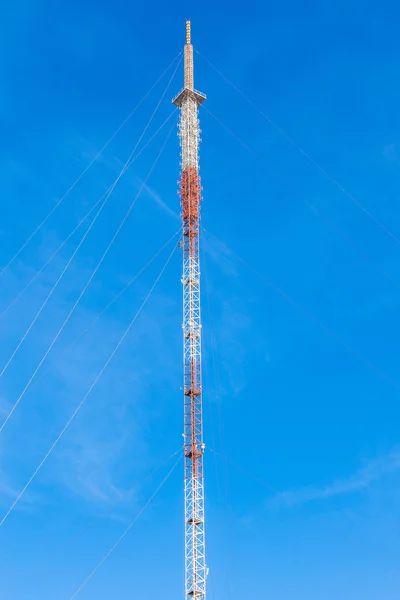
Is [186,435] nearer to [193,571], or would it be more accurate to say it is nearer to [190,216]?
[193,571]

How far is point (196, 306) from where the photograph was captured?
236 feet

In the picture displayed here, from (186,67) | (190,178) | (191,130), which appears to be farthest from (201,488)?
(186,67)

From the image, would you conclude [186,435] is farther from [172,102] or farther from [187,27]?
[187,27]

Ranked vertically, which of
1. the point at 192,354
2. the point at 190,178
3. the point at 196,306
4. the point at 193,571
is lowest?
the point at 193,571

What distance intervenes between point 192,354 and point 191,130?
22593mm

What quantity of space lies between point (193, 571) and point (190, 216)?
102ft

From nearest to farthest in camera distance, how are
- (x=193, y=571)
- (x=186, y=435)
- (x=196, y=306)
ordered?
(x=193, y=571)
(x=186, y=435)
(x=196, y=306)

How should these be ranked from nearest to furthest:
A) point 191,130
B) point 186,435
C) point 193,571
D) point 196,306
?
1. point 193,571
2. point 186,435
3. point 196,306
4. point 191,130

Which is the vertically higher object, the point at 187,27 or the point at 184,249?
the point at 187,27

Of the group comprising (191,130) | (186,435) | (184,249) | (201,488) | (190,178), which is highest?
(191,130)

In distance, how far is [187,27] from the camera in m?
81.9

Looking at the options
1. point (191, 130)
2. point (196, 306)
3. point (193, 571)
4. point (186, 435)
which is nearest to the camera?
point (193, 571)

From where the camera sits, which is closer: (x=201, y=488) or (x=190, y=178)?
(x=201, y=488)

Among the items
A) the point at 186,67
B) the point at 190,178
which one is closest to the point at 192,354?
the point at 190,178
